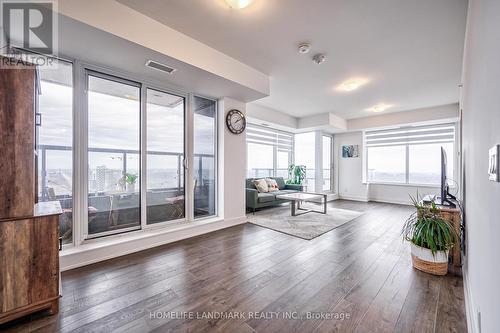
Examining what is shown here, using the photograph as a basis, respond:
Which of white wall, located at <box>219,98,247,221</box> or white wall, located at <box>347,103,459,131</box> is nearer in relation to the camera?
white wall, located at <box>219,98,247,221</box>

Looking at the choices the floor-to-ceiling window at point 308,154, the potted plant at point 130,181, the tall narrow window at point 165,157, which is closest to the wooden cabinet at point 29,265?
the potted plant at point 130,181

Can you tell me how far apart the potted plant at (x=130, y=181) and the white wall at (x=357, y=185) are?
673cm

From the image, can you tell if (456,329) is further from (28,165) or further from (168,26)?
(168,26)

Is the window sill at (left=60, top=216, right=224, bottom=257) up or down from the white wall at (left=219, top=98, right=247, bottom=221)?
down

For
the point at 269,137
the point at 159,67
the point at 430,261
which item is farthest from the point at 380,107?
the point at 159,67

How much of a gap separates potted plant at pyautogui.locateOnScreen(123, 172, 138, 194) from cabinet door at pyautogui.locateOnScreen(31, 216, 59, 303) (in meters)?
1.37

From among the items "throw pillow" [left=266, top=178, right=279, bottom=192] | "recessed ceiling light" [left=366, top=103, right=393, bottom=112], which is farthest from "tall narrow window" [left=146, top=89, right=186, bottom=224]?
"recessed ceiling light" [left=366, top=103, right=393, bottom=112]

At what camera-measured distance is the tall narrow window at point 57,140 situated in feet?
7.90

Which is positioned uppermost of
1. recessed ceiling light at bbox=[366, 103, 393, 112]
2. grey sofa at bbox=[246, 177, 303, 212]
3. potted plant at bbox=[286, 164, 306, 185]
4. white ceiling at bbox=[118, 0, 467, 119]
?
white ceiling at bbox=[118, 0, 467, 119]

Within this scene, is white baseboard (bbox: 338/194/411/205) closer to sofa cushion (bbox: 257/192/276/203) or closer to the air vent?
sofa cushion (bbox: 257/192/276/203)

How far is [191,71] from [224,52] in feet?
1.84

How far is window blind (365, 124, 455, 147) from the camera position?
5.90 m

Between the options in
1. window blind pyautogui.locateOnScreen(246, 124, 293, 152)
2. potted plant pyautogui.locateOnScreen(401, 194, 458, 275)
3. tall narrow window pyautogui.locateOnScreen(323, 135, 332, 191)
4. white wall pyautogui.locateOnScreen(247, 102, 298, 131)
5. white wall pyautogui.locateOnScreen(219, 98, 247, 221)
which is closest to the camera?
potted plant pyautogui.locateOnScreen(401, 194, 458, 275)

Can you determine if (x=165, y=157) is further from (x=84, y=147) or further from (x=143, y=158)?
(x=84, y=147)
